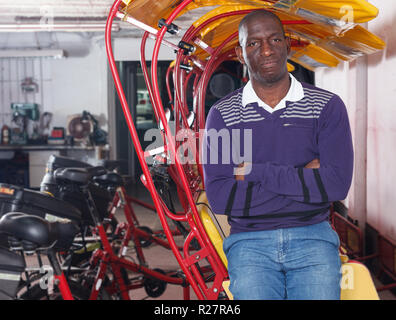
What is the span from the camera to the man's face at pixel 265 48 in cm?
183

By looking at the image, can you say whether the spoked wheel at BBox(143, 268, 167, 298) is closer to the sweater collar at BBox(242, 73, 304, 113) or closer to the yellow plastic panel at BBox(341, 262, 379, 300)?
the yellow plastic panel at BBox(341, 262, 379, 300)

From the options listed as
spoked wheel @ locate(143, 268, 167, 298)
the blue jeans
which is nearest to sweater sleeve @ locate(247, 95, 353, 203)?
the blue jeans

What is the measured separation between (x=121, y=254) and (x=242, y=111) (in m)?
2.16

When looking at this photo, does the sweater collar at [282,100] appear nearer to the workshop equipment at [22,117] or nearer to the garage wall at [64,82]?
the garage wall at [64,82]

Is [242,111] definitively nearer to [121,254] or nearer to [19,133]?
[121,254]

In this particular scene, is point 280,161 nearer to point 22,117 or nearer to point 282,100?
point 282,100

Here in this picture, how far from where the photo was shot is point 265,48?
1826 mm

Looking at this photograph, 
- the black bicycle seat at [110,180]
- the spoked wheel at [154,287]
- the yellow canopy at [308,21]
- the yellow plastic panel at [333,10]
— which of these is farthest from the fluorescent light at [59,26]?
the yellow plastic panel at [333,10]

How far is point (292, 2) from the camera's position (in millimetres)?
1803

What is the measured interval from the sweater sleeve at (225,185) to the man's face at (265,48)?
0.25 metres

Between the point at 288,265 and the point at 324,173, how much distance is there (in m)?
0.37

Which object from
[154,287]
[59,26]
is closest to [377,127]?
[154,287]

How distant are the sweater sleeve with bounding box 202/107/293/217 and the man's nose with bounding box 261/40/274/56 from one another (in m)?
0.30
